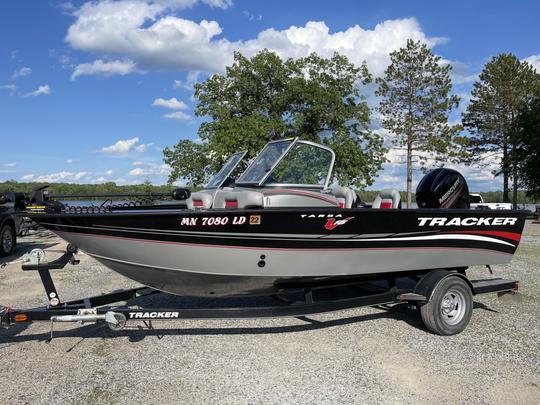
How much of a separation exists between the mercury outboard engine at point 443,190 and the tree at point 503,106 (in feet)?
104

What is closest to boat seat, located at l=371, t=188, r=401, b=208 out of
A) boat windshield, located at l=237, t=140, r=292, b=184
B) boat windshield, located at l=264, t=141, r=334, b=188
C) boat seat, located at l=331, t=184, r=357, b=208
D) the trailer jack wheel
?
boat seat, located at l=331, t=184, r=357, b=208

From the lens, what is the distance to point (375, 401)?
355 centimetres

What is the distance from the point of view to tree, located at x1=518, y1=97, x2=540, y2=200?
31250 mm

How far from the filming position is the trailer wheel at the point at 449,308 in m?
5.11

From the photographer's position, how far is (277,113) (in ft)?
90.0

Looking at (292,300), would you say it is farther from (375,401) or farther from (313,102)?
(313,102)

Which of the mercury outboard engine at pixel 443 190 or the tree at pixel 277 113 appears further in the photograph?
the tree at pixel 277 113

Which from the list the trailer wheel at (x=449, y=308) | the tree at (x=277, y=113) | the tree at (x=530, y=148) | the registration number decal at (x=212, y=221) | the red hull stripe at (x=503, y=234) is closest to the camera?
the registration number decal at (x=212, y=221)

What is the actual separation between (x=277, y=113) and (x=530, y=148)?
19059 millimetres

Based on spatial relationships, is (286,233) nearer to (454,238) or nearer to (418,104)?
(454,238)

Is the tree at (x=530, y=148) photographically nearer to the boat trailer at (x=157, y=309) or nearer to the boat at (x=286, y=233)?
the boat at (x=286, y=233)

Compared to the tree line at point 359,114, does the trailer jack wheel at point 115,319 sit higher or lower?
lower

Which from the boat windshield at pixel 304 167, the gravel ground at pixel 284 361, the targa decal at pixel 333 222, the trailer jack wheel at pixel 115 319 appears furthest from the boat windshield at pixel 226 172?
the trailer jack wheel at pixel 115 319

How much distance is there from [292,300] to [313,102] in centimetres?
2239
